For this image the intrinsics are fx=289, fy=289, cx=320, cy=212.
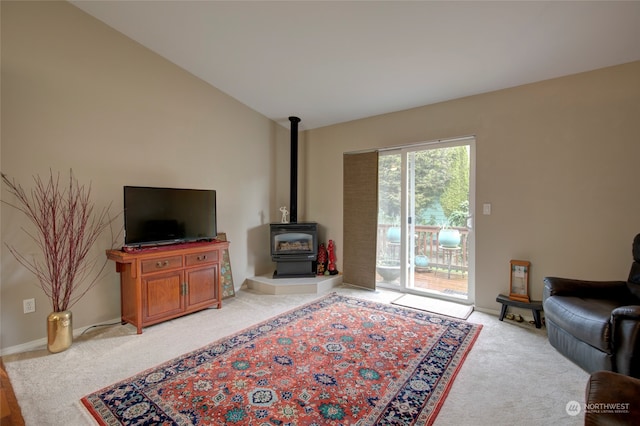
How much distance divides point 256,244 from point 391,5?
3540 millimetres

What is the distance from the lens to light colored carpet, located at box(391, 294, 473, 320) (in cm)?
332

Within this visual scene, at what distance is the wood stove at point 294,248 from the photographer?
4383 millimetres

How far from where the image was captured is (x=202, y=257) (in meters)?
3.32

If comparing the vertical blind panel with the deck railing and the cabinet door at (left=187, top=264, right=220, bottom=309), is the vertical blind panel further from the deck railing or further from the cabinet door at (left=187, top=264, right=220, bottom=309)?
the cabinet door at (left=187, top=264, right=220, bottom=309)

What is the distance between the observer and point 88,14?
286cm

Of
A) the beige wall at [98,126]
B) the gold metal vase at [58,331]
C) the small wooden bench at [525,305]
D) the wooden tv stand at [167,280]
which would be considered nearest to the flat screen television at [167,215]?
the wooden tv stand at [167,280]

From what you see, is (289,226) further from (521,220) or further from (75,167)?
(521,220)

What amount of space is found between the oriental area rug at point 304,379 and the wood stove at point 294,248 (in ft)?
4.72

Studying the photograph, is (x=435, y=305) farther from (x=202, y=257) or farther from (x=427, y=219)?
(x=202, y=257)

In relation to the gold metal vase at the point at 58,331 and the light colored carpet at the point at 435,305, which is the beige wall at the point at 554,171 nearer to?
the light colored carpet at the point at 435,305

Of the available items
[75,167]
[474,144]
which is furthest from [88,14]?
[474,144]

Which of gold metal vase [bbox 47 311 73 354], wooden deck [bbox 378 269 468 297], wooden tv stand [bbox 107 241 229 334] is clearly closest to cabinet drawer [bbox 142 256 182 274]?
wooden tv stand [bbox 107 241 229 334]

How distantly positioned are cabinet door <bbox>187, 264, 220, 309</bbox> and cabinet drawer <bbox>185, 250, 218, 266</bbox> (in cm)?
8
